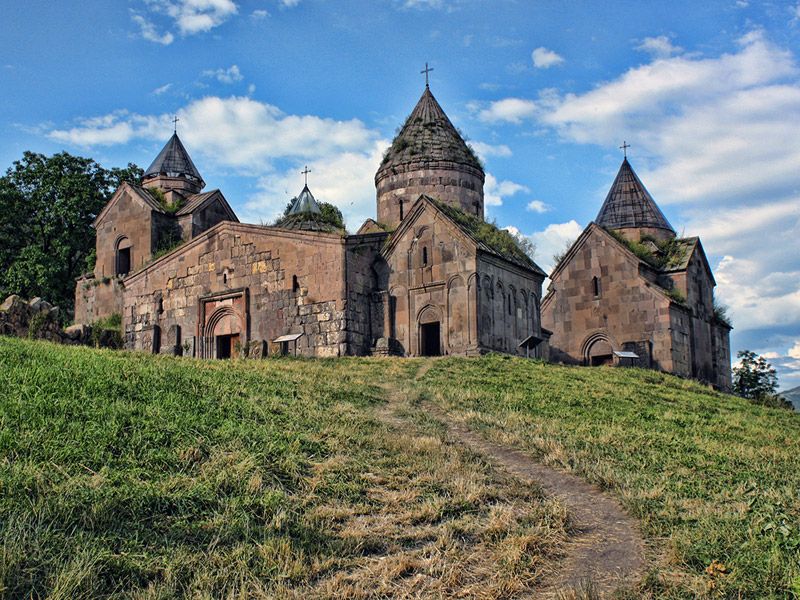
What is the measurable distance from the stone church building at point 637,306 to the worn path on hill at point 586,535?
1485 centimetres

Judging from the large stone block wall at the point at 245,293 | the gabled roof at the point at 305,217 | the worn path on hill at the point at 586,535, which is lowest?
the worn path on hill at the point at 586,535

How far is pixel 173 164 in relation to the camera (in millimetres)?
30172

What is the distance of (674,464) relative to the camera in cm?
999

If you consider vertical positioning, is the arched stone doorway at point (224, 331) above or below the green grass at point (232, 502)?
above

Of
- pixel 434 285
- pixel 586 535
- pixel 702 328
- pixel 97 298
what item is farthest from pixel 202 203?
pixel 586 535

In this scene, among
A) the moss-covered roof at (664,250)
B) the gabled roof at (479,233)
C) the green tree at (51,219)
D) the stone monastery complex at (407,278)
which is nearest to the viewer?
the stone monastery complex at (407,278)

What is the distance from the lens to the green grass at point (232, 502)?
6.15m

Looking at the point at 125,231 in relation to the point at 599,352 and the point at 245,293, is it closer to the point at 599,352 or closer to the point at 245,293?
the point at 245,293

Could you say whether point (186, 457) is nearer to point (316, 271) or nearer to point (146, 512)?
point (146, 512)

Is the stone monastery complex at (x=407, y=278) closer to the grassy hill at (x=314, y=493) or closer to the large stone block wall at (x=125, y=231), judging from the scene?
the large stone block wall at (x=125, y=231)

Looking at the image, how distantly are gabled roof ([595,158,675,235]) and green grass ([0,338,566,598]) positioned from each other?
19.9 meters

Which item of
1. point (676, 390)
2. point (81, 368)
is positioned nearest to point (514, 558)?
point (81, 368)

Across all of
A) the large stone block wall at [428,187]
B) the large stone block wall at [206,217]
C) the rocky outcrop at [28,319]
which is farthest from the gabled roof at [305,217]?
the rocky outcrop at [28,319]

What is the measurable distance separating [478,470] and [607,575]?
9.06 feet
